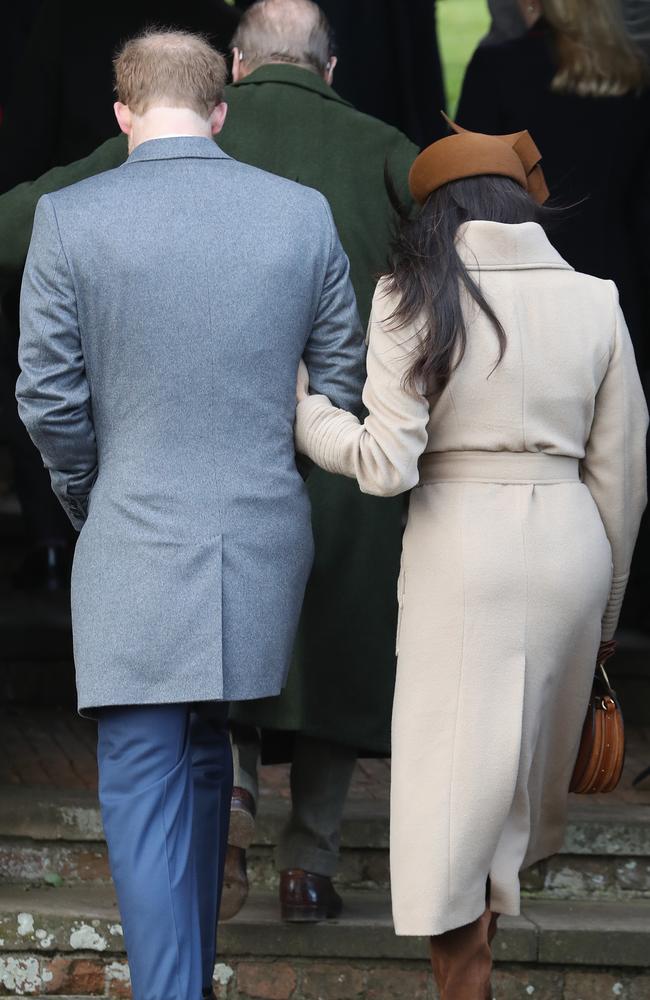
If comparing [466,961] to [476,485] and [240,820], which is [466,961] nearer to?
[240,820]

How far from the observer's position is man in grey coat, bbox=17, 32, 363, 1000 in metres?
3.19

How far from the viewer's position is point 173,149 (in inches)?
129

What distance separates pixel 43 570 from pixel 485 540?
398 cm

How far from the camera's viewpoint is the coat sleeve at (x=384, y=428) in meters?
3.16

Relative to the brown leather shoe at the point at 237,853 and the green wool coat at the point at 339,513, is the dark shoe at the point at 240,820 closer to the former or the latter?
the brown leather shoe at the point at 237,853

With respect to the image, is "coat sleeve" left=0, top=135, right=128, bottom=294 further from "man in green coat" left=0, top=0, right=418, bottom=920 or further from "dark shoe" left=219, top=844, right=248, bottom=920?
"dark shoe" left=219, top=844, right=248, bottom=920

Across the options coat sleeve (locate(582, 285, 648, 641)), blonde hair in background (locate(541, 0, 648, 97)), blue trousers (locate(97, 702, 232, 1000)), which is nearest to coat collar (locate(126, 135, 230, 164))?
coat sleeve (locate(582, 285, 648, 641))

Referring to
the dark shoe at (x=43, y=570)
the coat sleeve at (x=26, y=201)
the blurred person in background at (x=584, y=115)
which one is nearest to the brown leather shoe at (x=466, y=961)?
the coat sleeve at (x=26, y=201)

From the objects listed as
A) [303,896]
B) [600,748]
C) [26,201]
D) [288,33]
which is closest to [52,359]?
[26,201]

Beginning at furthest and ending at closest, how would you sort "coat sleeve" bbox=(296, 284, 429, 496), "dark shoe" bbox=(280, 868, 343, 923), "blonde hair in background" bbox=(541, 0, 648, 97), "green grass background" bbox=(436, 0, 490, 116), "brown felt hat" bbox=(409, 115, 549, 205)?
"green grass background" bbox=(436, 0, 490, 116) < "blonde hair in background" bbox=(541, 0, 648, 97) < "dark shoe" bbox=(280, 868, 343, 923) < "brown felt hat" bbox=(409, 115, 549, 205) < "coat sleeve" bbox=(296, 284, 429, 496)

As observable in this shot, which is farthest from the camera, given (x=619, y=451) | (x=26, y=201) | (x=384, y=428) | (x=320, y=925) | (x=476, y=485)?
(x=320, y=925)

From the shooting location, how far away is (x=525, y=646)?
3.26 meters

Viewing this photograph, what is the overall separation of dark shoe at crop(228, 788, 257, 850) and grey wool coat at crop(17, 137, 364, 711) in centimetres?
76

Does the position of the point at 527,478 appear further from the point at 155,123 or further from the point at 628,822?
the point at 628,822
